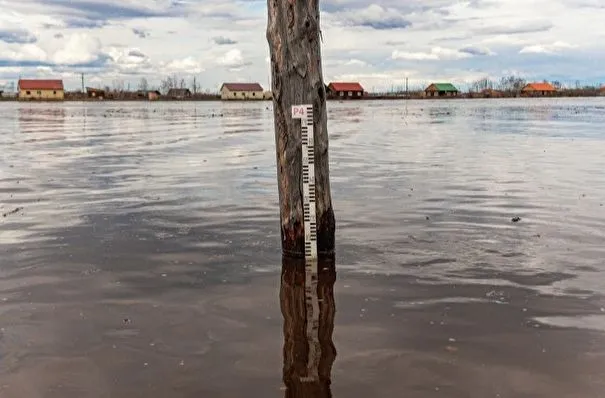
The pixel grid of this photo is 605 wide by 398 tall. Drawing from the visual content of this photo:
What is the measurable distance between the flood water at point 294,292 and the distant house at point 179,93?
18116 cm

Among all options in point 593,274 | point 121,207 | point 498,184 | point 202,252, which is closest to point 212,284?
point 202,252

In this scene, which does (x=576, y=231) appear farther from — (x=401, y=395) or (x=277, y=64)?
(x=401, y=395)

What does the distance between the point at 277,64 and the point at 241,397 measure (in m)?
4.50

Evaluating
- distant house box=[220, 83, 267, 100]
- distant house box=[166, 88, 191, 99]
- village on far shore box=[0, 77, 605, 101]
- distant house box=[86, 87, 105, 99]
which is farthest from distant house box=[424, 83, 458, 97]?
distant house box=[86, 87, 105, 99]

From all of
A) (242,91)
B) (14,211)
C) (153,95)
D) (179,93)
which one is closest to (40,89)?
(153,95)

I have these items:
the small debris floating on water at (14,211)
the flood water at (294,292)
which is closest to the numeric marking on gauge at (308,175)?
the flood water at (294,292)

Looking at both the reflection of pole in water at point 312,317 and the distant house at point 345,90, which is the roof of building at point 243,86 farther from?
the reflection of pole in water at point 312,317

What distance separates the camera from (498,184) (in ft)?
47.9

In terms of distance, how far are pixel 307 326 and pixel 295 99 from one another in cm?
306

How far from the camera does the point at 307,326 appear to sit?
5.96 metres

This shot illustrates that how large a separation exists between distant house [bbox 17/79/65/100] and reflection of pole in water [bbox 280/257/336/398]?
6545 inches

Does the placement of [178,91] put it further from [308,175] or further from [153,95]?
[308,175]

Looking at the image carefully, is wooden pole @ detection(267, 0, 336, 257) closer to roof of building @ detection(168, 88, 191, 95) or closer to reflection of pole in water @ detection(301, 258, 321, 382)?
reflection of pole in water @ detection(301, 258, 321, 382)

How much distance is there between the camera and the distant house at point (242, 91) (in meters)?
183
